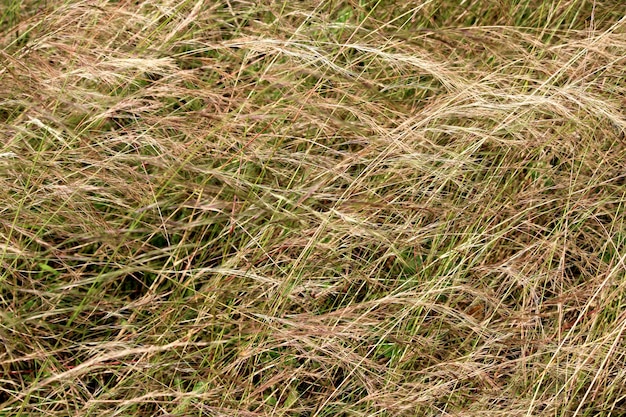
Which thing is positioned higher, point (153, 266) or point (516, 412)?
point (153, 266)

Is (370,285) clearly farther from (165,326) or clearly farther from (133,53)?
(133,53)

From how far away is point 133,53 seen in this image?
2.18m

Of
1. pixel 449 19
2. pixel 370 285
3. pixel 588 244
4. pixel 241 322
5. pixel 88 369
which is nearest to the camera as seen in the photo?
pixel 88 369

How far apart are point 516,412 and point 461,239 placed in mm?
393

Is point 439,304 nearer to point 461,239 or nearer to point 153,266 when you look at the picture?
point 461,239

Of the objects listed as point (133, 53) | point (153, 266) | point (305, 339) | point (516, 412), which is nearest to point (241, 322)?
point (305, 339)

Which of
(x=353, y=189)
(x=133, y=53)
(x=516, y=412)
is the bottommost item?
(x=516, y=412)

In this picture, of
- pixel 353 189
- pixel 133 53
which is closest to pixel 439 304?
pixel 353 189

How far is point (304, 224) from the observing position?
6.41 ft

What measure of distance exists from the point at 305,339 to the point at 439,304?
0.93 ft

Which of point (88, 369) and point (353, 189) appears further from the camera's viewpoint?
point (353, 189)

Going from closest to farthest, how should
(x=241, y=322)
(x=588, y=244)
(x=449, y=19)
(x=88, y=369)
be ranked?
(x=88, y=369)
(x=241, y=322)
(x=588, y=244)
(x=449, y=19)

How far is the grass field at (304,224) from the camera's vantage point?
1.81 m

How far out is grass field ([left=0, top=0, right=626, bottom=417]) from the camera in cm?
181
